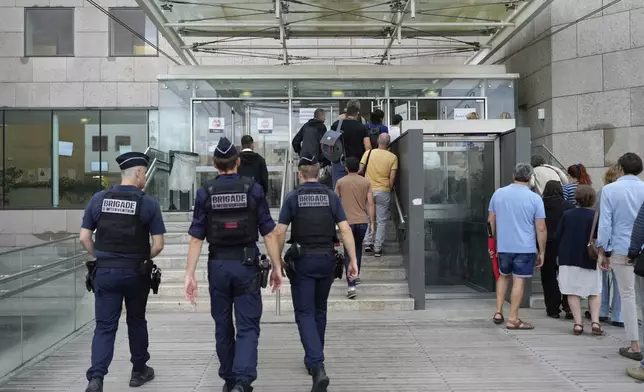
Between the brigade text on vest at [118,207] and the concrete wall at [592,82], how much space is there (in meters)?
9.81

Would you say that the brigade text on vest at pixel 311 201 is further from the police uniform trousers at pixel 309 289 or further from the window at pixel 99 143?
the window at pixel 99 143

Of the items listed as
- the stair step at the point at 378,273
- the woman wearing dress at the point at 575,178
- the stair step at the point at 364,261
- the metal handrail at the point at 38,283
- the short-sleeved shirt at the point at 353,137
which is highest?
the short-sleeved shirt at the point at 353,137

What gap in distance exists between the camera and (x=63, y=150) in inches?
728

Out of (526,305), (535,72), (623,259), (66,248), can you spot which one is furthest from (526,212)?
(535,72)

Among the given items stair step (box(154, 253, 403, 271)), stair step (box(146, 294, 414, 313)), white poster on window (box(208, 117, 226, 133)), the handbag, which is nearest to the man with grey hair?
stair step (box(154, 253, 403, 271))

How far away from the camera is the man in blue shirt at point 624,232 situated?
19.5ft

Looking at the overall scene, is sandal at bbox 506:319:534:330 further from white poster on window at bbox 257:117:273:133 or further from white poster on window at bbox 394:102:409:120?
white poster on window at bbox 257:117:273:133

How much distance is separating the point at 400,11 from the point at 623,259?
310 inches

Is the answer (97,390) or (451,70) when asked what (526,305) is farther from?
(451,70)

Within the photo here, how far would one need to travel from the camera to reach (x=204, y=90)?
14.2 m

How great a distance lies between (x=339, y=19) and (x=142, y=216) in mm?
9846

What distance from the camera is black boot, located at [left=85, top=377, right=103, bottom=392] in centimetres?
469

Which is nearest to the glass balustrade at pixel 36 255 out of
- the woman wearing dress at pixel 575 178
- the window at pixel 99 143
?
the woman wearing dress at pixel 575 178

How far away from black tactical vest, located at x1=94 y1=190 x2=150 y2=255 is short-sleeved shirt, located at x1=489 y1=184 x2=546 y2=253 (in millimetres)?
4261
